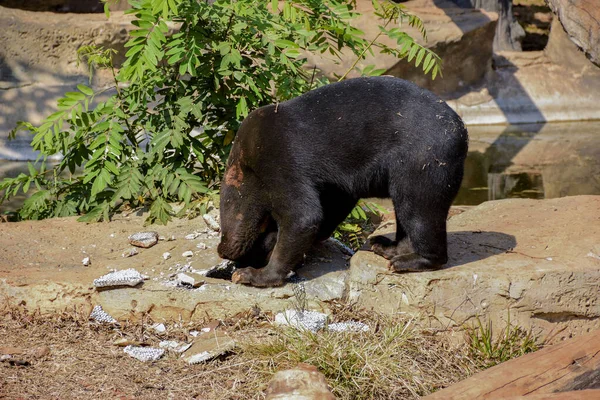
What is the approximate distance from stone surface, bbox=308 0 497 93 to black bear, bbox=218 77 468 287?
853 cm

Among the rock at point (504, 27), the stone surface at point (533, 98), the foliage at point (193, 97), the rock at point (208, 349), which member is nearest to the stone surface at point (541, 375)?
the rock at point (208, 349)

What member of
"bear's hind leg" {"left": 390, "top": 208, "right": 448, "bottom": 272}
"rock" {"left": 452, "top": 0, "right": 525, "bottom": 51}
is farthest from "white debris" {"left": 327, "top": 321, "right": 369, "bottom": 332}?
"rock" {"left": 452, "top": 0, "right": 525, "bottom": 51}

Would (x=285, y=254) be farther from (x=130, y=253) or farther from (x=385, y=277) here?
(x=130, y=253)

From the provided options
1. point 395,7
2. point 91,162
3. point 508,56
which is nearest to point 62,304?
point 91,162

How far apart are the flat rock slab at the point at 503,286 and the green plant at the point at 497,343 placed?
0.07 m

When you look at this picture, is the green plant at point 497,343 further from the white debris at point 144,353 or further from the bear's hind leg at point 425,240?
the white debris at point 144,353

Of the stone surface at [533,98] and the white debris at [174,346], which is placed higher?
the white debris at [174,346]

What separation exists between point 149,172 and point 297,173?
197 centimetres

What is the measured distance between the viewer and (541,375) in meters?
3.85

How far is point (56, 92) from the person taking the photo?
12.1 metres

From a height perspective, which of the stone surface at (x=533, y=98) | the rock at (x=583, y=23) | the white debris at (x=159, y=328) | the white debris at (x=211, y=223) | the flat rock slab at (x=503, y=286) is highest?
the rock at (x=583, y=23)

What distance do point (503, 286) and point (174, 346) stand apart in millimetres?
2046

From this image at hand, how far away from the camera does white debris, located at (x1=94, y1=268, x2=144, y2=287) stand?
518 centimetres

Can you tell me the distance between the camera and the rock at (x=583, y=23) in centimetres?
631
